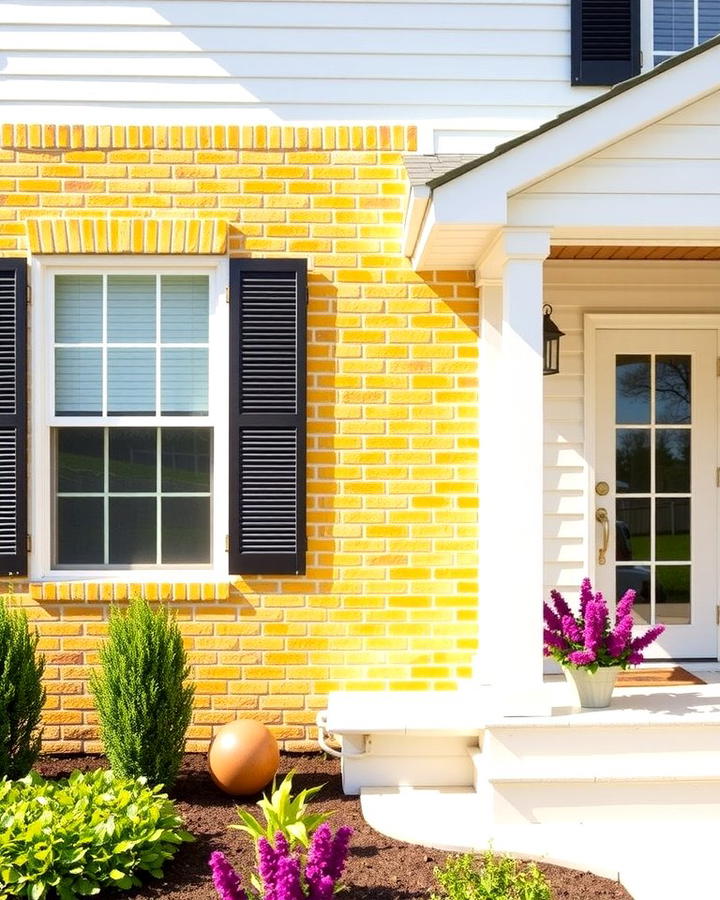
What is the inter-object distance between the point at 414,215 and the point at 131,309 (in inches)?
68.1

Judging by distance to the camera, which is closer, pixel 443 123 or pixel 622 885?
pixel 622 885

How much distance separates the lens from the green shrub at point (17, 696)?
15.8ft

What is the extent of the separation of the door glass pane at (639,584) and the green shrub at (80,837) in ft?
10.2

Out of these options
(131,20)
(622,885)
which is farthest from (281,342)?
(622,885)

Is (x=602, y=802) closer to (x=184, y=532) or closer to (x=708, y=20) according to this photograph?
(x=184, y=532)

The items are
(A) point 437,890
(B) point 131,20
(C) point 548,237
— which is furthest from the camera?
(B) point 131,20

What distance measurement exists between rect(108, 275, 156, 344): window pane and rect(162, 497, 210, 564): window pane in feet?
3.07

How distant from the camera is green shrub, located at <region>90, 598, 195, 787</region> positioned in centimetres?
478

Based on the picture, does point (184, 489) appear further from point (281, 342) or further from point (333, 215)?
point (333, 215)

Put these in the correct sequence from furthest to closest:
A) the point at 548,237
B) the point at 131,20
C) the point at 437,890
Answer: the point at 131,20 < the point at 548,237 < the point at 437,890

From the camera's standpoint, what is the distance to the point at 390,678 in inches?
228

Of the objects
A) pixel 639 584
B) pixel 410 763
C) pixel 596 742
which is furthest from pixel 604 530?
pixel 410 763

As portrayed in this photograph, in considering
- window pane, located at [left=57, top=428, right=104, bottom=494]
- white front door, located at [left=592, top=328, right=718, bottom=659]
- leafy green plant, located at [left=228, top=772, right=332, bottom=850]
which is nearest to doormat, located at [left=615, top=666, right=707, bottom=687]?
white front door, located at [left=592, top=328, right=718, bottom=659]

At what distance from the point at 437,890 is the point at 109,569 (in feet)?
8.92
